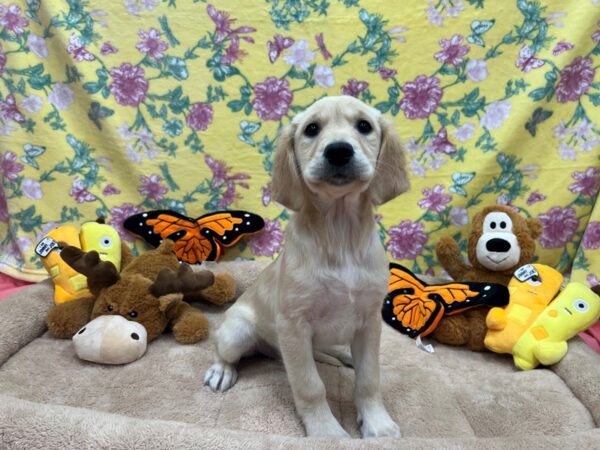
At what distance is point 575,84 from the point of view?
2230mm

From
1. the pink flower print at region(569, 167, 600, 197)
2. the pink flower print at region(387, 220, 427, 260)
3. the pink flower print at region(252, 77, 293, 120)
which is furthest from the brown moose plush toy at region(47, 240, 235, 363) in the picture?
the pink flower print at region(569, 167, 600, 197)

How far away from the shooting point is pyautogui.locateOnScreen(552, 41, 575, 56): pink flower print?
2.17 m

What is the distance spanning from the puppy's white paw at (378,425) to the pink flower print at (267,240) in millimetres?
1292

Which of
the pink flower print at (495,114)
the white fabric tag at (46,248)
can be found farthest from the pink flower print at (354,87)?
the white fabric tag at (46,248)

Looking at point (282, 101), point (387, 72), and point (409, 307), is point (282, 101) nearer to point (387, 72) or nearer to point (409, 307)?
point (387, 72)

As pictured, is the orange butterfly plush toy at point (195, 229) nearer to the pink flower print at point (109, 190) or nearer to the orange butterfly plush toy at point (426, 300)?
the pink flower print at point (109, 190)

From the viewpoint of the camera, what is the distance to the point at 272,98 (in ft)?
7.85

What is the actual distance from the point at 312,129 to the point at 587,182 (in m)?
1.70

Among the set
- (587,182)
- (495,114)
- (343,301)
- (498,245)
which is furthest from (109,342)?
(587,182)

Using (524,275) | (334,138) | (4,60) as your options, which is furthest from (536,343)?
(4,60)

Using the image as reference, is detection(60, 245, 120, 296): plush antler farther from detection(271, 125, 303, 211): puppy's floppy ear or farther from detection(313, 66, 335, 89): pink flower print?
detection(313, 66, 335, 89): pink flower print

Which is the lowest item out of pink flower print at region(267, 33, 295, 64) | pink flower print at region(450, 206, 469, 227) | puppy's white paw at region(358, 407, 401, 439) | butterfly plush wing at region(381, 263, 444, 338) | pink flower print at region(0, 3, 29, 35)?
puppy's white paw at region(358, 407, 401, 439)

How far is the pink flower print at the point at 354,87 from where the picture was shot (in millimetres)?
2359

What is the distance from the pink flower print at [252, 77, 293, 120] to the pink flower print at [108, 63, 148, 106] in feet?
1.91
